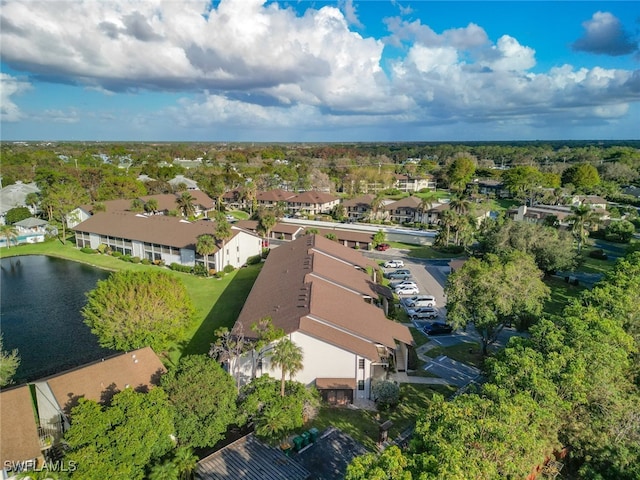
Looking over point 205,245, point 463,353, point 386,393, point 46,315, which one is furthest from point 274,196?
point 386,393

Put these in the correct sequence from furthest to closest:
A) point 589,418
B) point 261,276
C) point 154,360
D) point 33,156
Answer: point 33,156 → point 261,276 → point 154,360 → point 589,418

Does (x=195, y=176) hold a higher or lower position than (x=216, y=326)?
higher

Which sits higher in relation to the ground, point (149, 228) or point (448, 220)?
point (448, 220)

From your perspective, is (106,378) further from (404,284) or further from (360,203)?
(360,203)

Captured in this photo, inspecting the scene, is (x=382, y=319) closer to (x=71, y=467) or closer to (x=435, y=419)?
(x=435, y=419)

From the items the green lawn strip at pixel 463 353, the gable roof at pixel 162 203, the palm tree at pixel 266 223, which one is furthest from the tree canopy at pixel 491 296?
the gable roof at pixel 162 203

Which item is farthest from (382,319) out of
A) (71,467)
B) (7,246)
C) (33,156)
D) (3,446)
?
(33,156)
